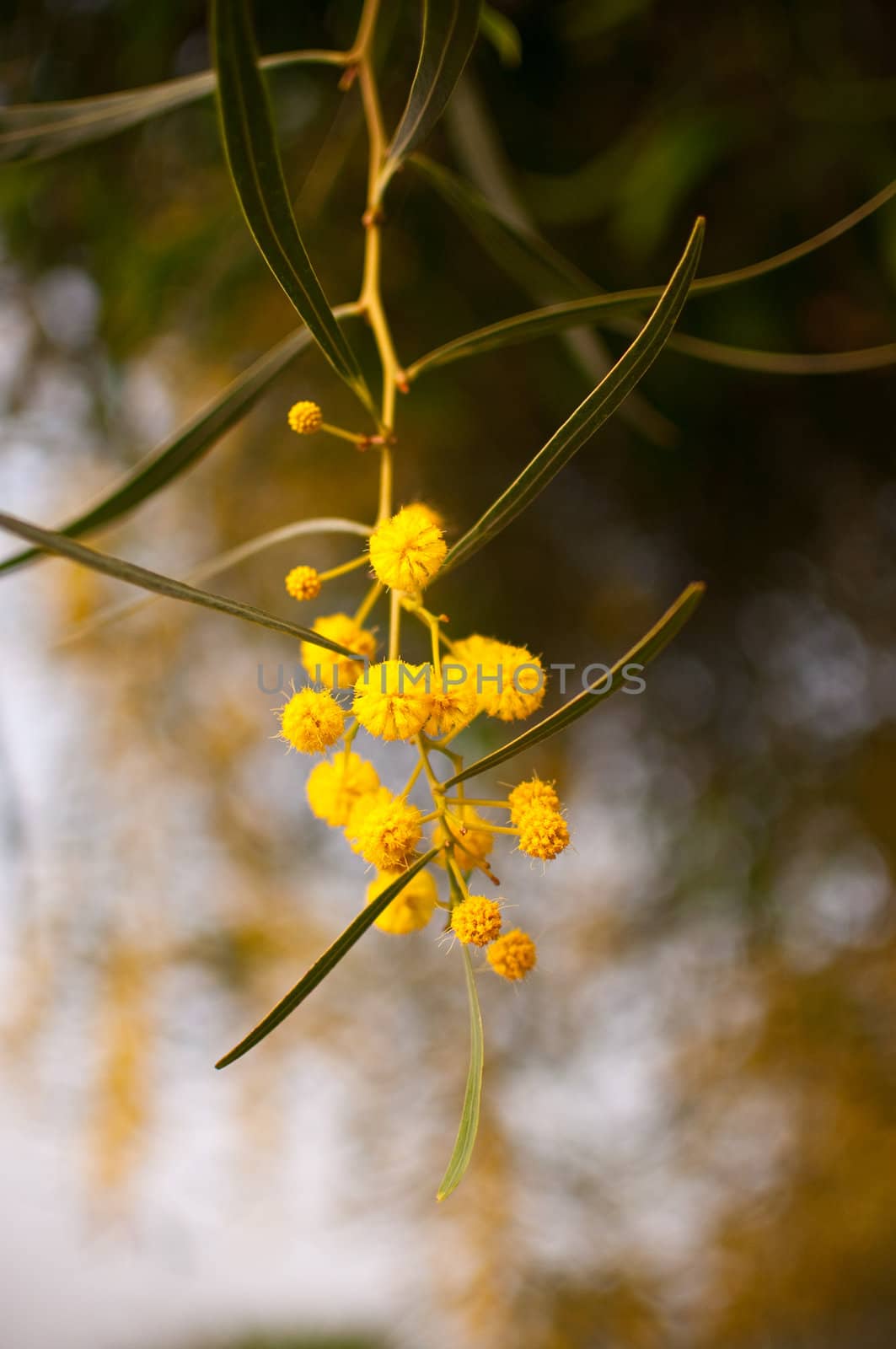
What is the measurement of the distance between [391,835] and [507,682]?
44 mm

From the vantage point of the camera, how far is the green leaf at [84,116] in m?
0.32

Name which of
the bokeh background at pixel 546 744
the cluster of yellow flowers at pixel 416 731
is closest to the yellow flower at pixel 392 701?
the cluster of yellow flowers at pixel 416 731

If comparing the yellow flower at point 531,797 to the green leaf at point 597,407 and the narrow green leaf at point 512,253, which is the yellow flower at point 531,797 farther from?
the narrow green leaf at point 512,253

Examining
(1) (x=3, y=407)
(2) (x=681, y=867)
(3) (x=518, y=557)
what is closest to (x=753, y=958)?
(2) (x=681, y=867)

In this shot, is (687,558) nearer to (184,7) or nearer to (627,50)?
(627,50)

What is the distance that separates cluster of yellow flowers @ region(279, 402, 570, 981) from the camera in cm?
19

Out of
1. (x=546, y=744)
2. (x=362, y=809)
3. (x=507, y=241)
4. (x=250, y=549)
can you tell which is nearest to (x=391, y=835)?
(x=362, y=809)

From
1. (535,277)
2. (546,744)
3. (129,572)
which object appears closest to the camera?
(129,572)

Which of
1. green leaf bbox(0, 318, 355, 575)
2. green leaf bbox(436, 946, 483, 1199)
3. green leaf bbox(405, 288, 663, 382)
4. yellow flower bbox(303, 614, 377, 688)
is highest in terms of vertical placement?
green leaf bbox(0, 318, 355, 575)

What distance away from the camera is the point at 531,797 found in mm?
207

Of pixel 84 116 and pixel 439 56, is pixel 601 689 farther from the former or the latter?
pixel 84 116

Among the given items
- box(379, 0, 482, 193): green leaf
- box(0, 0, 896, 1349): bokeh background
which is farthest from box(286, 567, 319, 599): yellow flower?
box(0, 0, 896, 1349): bokeh background

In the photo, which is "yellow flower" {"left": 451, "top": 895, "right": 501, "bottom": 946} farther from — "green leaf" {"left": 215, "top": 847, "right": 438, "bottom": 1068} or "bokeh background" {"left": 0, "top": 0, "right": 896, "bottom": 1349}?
"bokeh background" {"left": 0, "top": 0, "right": 896, "bottom": 1349}

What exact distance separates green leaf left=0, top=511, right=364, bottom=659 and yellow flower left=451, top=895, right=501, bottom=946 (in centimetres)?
6
